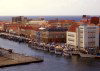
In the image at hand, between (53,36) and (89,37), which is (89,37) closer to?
(89,37)

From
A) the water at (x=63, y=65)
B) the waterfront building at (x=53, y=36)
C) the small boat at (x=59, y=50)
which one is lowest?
the water at (x=63, y=65)

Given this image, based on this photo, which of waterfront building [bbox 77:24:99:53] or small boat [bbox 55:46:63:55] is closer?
small boat [bbox 55:46:63:55]

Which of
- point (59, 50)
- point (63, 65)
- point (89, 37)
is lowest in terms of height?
point (63, 65)

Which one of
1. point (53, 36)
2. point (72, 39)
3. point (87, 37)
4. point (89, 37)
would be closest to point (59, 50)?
point (87, 37)

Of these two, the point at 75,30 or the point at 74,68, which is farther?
the point at 75,30

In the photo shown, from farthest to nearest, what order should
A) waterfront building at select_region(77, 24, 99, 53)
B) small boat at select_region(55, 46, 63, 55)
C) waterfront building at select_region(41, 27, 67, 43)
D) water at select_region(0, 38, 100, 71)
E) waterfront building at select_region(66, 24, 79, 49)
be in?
waterfront building at select_region(41, 27, 67, 43)
waterfront building at select_region(66, 24, 79, 49)
waterfront building at select_region(77, 24, 99, 53)
small boat at select_region(55, 46, 63, 55)
water at select_region(0, 38, 100, 71)

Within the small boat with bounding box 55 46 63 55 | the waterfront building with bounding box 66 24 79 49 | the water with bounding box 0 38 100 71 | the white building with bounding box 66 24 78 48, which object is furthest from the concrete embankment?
the white building with bounding box 66 24 78 48

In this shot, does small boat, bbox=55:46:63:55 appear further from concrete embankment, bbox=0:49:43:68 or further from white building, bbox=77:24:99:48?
concrete embankment, bbox=0:49:43:68

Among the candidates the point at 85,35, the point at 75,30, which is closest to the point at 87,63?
the point at 85,35

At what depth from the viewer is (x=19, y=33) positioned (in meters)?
22.6

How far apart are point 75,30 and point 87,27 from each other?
49.2 inches

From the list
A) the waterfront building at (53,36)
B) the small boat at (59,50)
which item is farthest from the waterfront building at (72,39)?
the waterfront building at (53,36)

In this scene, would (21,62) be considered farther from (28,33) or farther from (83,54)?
(28,33)

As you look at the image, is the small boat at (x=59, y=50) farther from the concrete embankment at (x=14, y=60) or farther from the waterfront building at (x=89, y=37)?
the concrete embankment at (x=14, y=60)
